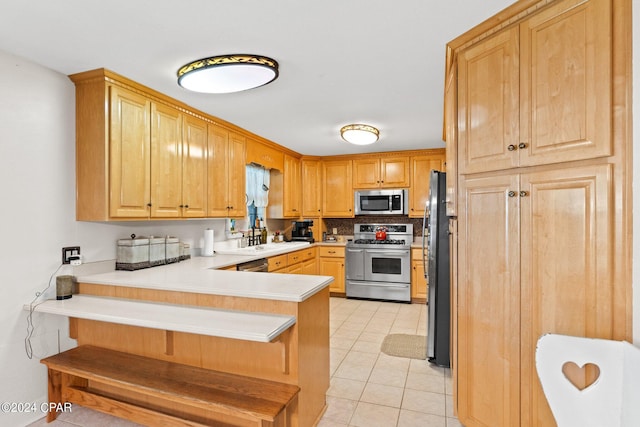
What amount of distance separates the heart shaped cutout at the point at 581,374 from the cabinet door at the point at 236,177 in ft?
10.4

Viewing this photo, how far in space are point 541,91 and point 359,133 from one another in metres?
2.30

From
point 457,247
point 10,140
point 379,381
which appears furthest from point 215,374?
point 10,140

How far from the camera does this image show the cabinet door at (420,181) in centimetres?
527

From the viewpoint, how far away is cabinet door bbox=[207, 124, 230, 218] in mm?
3441

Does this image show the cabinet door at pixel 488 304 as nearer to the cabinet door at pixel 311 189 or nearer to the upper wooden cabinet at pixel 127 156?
the upper wooden cabinet at pixel 127 156

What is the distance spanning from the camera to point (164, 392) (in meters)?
1.85

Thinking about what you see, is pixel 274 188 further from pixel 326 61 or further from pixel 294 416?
pixel 294 416

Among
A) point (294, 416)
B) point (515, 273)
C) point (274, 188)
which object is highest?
point (274, 188)

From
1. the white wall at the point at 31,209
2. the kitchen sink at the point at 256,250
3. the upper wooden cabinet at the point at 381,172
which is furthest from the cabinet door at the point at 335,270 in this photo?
the white wall at the point at 31,209

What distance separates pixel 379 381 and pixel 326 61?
2450 mm

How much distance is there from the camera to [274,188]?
17.3 ft

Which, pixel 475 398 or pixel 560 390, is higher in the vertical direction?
pixel 560 390

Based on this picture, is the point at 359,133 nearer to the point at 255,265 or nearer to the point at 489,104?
the point at 255,265

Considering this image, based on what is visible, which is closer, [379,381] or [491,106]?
[491,106]
